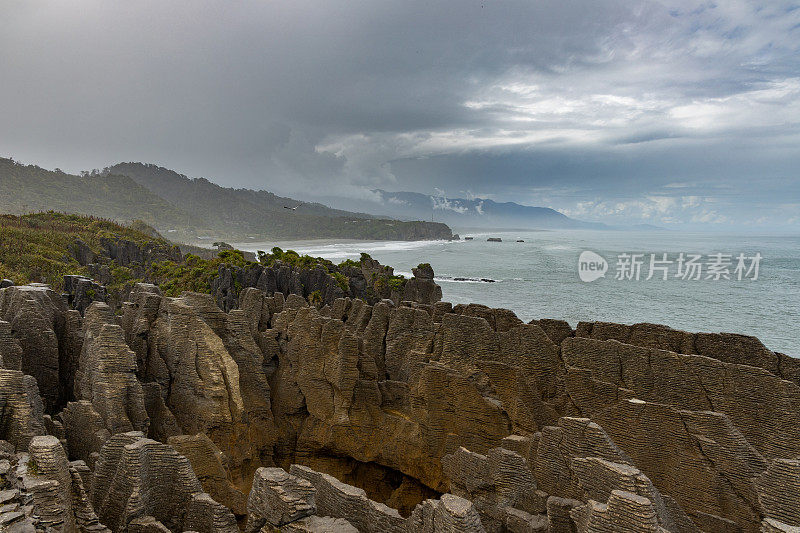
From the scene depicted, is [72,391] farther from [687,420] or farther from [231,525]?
[687,420]

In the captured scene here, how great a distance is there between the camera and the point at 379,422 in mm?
15719

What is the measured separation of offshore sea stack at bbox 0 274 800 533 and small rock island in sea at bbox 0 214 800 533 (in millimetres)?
42

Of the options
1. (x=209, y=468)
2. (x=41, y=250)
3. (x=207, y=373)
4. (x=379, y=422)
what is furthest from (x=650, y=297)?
(x=41, y=250)

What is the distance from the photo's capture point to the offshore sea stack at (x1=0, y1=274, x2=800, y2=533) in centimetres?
804

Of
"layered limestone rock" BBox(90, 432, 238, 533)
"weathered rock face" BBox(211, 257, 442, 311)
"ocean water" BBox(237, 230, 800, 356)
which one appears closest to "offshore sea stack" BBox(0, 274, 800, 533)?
"layered limestone rock" BBox(90, 432, 238, 533)

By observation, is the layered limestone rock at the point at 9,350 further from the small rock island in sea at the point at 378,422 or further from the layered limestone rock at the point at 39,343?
the layered limestone rock at the point at 39,343

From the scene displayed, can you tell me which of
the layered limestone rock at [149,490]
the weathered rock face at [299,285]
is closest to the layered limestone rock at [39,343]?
the layered limestone rock at [149,490]

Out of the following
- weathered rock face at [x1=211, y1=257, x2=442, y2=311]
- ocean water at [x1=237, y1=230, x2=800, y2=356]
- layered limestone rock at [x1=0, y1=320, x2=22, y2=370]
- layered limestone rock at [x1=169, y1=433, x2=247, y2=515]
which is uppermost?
layered limestone rock at [x1=0, y1=320, x2=22, y2=370]

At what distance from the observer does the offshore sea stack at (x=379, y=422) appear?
26.4 ft

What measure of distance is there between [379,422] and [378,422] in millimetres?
38

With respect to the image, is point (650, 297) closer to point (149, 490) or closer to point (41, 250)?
point (41, 250)

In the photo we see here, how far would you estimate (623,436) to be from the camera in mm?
10594

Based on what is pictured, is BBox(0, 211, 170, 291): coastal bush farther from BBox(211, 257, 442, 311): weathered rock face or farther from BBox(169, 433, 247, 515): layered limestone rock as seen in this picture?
BBox(169, 433, 247, 515): layered limestone rock

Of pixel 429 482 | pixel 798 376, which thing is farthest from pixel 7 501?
pixel 798 376
